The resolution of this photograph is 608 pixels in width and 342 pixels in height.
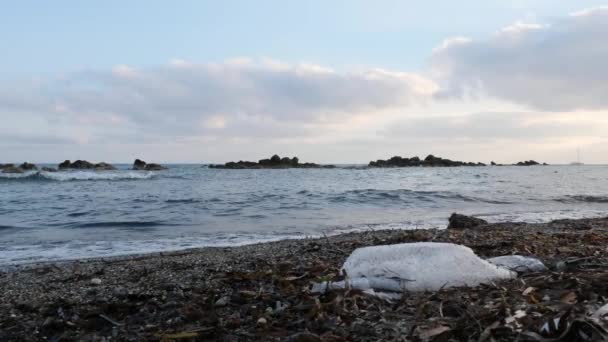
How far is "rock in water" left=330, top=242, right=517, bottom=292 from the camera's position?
3201 mm

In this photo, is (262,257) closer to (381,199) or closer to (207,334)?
(207,334)

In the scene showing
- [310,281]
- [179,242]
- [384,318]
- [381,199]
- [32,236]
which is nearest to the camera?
[384,318]

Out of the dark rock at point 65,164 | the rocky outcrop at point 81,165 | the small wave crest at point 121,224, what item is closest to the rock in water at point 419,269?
the small wave crest at point 121,224

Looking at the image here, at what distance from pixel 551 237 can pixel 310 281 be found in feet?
13.4

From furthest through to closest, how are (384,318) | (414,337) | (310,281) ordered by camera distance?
1. (310,281)
2. (384,318)
3. (414,337)

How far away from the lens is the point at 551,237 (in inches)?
242

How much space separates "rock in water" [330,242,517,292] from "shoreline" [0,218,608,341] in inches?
5.0

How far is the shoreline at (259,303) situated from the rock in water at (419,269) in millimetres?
127

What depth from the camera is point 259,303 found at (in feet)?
10.7

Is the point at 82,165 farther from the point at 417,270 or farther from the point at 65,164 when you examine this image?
the point at 417,270

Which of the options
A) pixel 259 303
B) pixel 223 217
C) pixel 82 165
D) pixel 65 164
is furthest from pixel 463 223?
pixel 65 164

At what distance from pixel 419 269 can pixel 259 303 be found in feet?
3.77

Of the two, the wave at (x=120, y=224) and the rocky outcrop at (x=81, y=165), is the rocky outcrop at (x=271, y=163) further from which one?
the wave at (x=120, y=224)

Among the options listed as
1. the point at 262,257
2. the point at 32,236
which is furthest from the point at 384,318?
the point at 32,236
